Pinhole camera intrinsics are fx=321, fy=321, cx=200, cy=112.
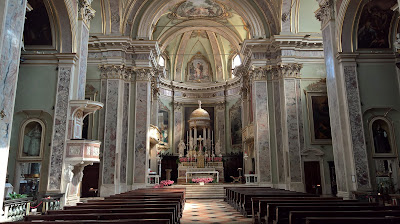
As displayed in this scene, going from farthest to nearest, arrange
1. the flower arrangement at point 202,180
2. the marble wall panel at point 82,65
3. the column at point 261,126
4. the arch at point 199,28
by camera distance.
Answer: the arch at point 199,28, the flower arrangement at point 202,180, the column at point 261,126, the marble wall panel at point 82,65

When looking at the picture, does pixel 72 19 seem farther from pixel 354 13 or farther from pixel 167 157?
pixel 167 157

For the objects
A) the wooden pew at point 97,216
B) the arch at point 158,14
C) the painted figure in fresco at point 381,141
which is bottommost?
the wooden pew at point 97,216

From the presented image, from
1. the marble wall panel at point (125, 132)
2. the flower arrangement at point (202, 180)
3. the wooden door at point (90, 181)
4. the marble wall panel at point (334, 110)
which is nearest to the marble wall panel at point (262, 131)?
the flower arrangement at point (202, 180)

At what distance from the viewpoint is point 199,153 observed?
917 inches

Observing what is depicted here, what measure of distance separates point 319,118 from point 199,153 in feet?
31.5

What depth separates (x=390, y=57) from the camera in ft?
34.4

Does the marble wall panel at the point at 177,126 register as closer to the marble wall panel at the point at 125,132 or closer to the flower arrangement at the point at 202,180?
the flower arrangement at the point at 202,180

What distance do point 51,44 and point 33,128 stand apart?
2.76 m

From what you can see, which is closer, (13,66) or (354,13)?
(13,66)

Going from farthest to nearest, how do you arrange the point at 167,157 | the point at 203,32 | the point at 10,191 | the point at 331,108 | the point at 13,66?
the point at 203,32 → the point at 167,157 → the point at 331,108 → the point at 10,191 → the point at 13,66

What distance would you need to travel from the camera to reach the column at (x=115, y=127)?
15438 millimetres

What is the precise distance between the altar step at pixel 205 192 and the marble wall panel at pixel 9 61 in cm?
1107

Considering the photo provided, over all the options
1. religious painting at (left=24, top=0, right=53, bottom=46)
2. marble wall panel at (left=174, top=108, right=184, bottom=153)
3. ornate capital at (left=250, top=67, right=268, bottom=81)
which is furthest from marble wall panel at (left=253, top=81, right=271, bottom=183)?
religious painting at (left=24, top=0, right=53, bottom=46)

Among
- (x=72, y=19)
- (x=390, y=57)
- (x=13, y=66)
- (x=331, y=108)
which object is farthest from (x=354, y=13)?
(x=13, y=66)
